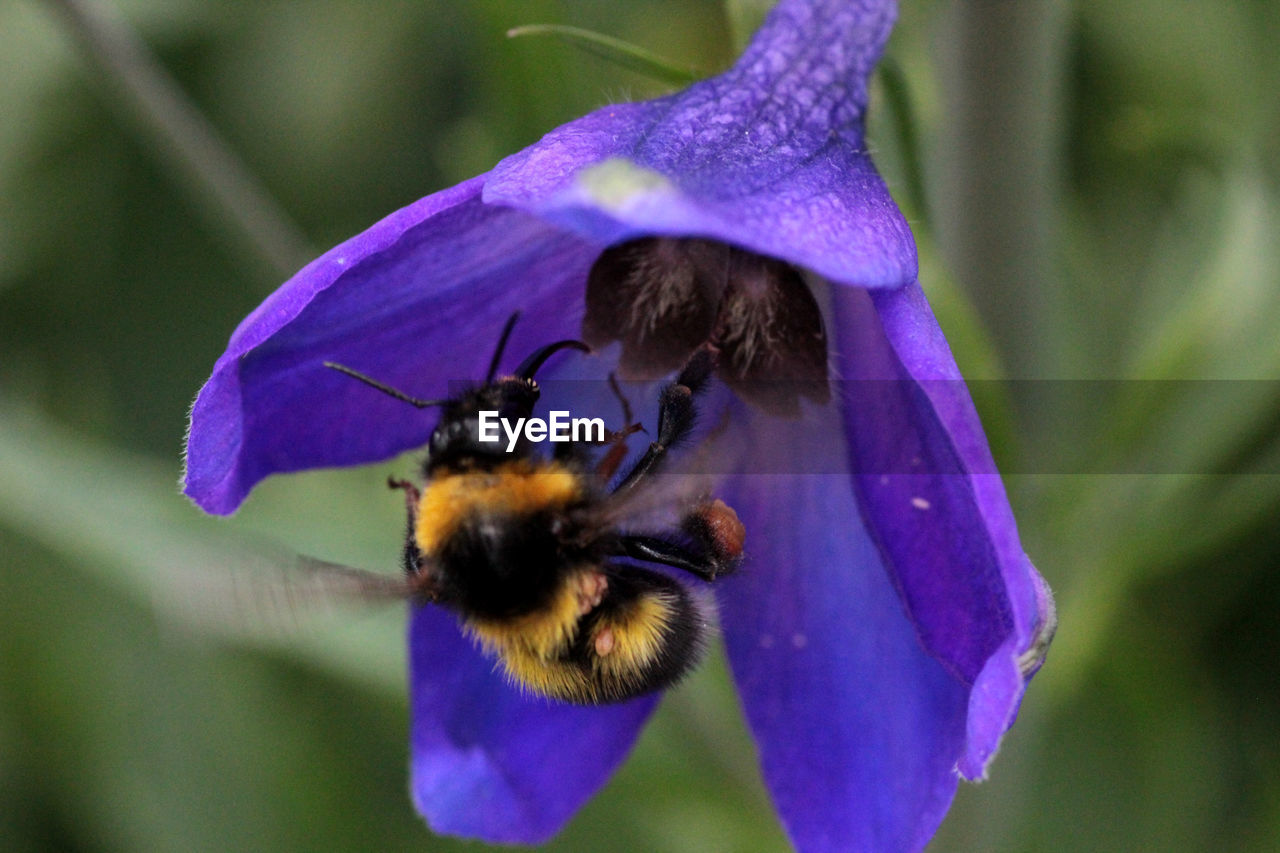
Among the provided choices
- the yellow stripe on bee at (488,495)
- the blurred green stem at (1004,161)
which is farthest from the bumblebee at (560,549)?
the blurred green stem at (1004,161)

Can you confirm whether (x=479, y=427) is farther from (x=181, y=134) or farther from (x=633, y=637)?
(x=181, y=134)

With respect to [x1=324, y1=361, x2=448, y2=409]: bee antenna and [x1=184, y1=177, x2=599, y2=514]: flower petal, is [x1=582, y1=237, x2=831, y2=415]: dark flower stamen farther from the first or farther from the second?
[x1=324, y1=361, x2=448, y2=409]: bee antenna

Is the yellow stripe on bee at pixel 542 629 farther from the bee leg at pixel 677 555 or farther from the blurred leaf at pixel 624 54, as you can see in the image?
the blurred leaf at pixel 624 54

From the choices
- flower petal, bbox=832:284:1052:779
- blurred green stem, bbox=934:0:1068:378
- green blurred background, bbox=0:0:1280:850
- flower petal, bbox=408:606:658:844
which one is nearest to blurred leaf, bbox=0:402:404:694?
green blurred background, bbox=0:0:1280:850

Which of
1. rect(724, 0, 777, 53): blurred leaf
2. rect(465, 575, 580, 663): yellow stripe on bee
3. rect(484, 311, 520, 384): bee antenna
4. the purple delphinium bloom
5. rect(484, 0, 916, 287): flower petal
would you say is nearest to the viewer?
rect(484, 0, 916, 287): flower petal

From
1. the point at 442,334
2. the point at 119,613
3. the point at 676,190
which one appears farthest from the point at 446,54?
the point at 676,190

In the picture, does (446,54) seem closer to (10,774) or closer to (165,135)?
(165,135)
